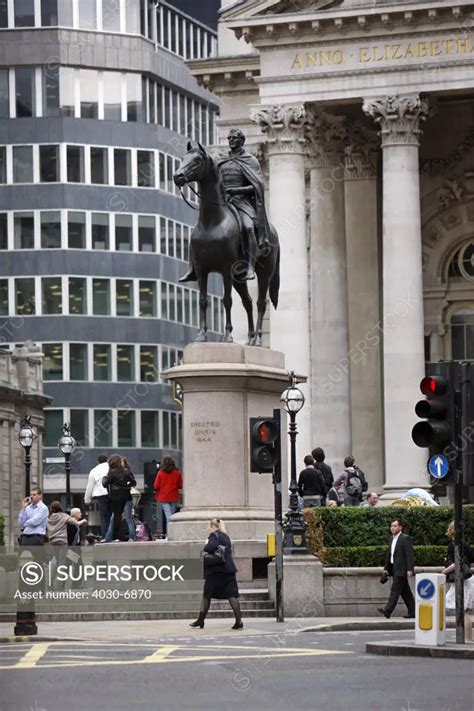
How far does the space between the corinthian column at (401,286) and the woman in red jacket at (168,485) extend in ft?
59.6

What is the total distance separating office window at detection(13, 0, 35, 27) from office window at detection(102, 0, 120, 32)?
3598 millimetres

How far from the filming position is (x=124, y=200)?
114m

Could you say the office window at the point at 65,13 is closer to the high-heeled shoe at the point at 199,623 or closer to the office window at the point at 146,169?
the office window at the point at 146,169

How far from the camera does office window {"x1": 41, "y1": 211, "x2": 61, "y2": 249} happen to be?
112938 millimetres

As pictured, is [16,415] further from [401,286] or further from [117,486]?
[117,486]

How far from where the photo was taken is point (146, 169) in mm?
115375

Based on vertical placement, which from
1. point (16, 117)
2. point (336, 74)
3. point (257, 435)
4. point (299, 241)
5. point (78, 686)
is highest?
point (16, 117)

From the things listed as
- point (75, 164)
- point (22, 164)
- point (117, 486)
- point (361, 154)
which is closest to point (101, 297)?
point (75, 164)

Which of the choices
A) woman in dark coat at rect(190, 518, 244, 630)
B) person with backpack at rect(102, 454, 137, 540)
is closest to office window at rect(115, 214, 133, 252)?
person with backpack at rect(102, 454, 137, 540)

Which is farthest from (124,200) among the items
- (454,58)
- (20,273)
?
(454,58)

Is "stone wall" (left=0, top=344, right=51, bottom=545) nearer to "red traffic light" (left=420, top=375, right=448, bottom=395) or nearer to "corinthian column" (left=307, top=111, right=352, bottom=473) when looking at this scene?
"corinthian column" (left=307, top=111, right=352, bottom=473)

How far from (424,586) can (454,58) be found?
33703 millimetres

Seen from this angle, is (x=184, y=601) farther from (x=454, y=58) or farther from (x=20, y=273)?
(x=20, y=273)

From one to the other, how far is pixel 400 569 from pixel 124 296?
76627mm
